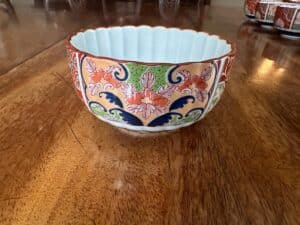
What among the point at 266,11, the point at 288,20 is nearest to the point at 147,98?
the point at 288,20

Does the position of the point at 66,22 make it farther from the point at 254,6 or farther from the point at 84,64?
the point at 84,64

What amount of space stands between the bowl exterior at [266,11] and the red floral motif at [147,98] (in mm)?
774

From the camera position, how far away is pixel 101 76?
0.97ft

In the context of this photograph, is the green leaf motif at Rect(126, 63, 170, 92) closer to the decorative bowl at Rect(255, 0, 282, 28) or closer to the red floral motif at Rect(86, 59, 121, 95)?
the red floral motif at Rect(86, 59, 121, 95)

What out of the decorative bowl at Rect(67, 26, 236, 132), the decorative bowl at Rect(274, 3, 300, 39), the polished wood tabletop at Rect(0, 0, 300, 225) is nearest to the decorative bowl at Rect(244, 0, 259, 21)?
the decorative bowl at Rect(274, 3, 300, 39)

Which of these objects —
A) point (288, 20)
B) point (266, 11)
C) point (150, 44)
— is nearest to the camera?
point (150, 44)

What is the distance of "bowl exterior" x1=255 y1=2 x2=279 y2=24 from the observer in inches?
36.3

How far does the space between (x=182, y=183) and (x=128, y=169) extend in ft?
0.17

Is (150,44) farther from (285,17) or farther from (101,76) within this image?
(285,17)

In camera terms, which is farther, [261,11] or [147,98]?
[261,11]

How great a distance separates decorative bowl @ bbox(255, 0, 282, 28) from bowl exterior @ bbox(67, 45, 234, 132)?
2.38 feet

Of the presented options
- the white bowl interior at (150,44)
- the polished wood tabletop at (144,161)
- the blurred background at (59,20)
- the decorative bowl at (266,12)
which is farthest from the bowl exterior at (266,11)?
the white bowl interior at (150,44)

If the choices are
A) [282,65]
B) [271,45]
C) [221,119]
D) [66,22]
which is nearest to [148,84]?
[221,119]

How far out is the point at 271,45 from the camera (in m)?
0.78
